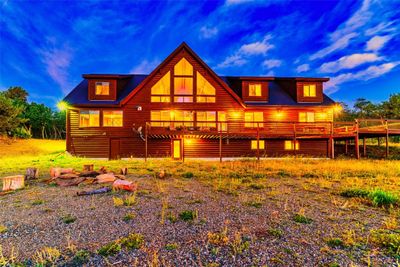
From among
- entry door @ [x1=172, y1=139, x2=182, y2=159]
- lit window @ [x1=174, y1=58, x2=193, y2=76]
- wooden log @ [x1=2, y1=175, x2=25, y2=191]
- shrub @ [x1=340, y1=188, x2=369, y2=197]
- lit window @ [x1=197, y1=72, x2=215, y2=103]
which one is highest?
lit window @ [x1=174, y1=58, x2=193, y2=76]

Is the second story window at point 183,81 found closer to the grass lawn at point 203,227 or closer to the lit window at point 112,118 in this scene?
the lit window at point 112,118

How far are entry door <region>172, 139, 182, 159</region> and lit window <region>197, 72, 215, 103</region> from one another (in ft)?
13.6

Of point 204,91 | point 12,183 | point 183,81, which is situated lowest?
point 12,183

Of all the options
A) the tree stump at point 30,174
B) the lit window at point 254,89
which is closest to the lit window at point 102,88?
the tree stump at point 30,174

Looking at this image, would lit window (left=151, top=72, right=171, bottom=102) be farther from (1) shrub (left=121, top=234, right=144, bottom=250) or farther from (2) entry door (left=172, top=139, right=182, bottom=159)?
(1) shrub (left=121, top=234, right=144, bottom=250)

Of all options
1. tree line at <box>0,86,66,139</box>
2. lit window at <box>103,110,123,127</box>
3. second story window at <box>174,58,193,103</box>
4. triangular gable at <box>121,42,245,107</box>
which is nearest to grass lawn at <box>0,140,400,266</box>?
lit window at <box>103,110,123,127</box>

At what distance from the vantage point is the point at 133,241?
12.0 ft

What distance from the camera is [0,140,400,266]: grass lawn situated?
10.5 ft

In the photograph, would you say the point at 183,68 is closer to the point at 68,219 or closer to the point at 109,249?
the point at 68,219

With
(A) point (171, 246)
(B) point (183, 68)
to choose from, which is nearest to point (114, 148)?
(B) point (183, 68)

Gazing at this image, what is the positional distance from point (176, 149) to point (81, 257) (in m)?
16.2

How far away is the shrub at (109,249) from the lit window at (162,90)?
16.2 meters

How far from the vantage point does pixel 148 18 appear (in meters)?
95.8

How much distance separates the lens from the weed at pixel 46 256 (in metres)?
3.04
